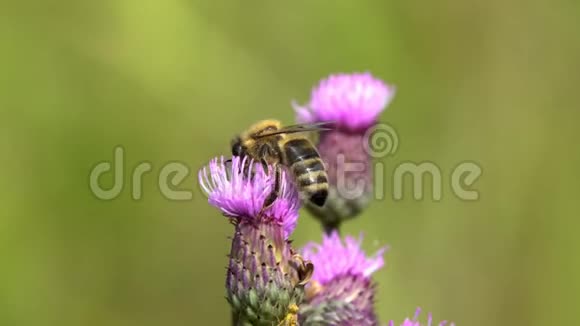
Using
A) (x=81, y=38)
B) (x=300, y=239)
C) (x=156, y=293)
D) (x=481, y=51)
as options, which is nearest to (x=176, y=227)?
(x=156, y=293)

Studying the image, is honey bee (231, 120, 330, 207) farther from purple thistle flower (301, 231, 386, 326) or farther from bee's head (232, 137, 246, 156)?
purple thistle flower (301, 231, 386, 326)

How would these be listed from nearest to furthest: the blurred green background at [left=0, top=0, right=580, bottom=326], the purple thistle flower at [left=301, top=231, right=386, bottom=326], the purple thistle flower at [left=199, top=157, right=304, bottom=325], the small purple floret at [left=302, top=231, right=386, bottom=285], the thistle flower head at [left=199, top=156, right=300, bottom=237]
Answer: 1. the purple thistle flower at [left=199, top=157, right=304, bottom=325]
2. the thistle flower head at [left=199, top=156, right=300, bottom=237]
3. the purple thistle flower at [left=301, top=231, right=386, bottom=326]
4. the small purple floret at [left=302, top=231, right=386, bottom=285]
5. the blurred green background at [left=0, top=0, right=580, bottom=326]

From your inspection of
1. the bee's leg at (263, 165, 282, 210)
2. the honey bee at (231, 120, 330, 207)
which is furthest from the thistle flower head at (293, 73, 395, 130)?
the bee's leg at (263, 165, 282, 210)

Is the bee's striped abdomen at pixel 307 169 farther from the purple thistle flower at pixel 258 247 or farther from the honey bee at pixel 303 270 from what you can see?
the honey bee at pixel 303 270

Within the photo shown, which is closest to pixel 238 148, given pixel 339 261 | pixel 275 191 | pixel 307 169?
pixel 307 169

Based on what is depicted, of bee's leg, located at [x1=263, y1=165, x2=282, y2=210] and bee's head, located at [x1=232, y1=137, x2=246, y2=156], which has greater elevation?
bee's head, located at [x1=232, y1=137, x2=246, y2=156]

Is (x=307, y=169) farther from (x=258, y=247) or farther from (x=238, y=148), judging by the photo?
(x=258, y=247)
